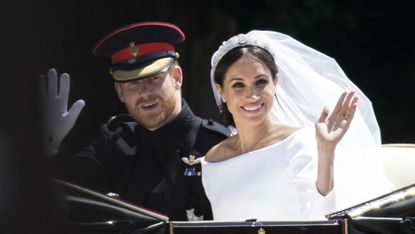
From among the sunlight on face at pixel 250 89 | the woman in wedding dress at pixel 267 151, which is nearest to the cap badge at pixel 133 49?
the woman in wedding dress at pixel 267 151

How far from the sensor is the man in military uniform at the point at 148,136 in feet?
10.2

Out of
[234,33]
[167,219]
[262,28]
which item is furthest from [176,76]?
[262,28]

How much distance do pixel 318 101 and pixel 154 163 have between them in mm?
623

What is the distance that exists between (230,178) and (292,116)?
462 millimetres

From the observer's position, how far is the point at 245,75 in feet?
9.41

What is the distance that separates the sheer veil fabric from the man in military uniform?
0.18 meters

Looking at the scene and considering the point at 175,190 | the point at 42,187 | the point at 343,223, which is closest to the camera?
the point at 42,187

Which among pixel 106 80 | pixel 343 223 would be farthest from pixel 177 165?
pixel 106 80

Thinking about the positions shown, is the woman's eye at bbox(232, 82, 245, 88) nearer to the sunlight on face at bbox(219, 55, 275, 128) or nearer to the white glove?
the sunlight on face at bbox(219, 55, 275, 128)

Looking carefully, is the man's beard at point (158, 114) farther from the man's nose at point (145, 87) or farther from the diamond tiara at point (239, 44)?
the diamond tiara at point (239, 44)

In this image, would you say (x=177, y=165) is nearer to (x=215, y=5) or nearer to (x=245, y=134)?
(x=245, y=134)

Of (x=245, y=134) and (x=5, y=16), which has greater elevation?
(x=245, y=134)

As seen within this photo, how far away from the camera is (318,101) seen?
3230mm

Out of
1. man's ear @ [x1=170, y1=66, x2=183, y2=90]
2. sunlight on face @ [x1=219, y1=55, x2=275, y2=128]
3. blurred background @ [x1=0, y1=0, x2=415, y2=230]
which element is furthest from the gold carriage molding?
blurred background @ [x1=0, y1=0, x2=415, y2=230]
